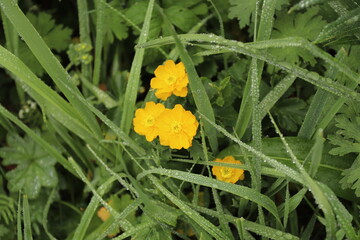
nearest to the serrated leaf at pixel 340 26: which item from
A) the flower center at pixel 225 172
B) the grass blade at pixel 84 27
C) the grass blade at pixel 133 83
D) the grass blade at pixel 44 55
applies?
the flower center at pixel 225 172

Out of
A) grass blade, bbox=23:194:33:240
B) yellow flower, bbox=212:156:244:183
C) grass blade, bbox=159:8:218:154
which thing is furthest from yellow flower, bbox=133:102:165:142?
grass blade, bbox=23:194:33:240

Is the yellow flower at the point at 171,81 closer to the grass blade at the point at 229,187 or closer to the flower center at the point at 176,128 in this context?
the flower center at the point at 176,128

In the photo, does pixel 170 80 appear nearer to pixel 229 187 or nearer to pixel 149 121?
pixel 149 121

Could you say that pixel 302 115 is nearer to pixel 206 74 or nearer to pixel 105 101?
pixel 206 74

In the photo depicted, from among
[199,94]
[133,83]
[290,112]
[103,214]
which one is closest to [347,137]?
[290,112]

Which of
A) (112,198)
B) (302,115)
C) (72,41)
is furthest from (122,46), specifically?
(302,115)
